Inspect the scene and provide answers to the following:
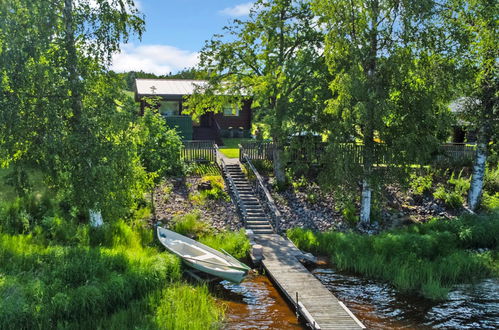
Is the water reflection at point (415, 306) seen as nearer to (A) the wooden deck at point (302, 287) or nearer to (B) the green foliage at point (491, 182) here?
(A) the wooden deck at point (302, 287)

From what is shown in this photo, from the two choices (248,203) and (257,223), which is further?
(248,203)

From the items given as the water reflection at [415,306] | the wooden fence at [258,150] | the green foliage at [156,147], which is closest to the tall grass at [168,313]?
the water reflection at [415,306]

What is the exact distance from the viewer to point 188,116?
1340 inches

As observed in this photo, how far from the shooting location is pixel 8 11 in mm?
12648

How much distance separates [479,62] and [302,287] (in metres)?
14.2

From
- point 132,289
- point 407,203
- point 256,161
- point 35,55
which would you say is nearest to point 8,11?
point 35,55

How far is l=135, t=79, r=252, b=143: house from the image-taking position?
3403 cm

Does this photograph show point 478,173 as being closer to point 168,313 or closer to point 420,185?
point 420,185

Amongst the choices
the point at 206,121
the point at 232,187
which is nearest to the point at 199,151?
the point at 232,187

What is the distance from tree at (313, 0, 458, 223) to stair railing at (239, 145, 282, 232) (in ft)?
11.7

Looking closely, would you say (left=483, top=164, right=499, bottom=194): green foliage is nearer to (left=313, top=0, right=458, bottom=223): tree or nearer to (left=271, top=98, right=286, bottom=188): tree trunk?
(left=313, top=0, right=458, bottom=223): tree

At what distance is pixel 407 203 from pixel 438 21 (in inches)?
381

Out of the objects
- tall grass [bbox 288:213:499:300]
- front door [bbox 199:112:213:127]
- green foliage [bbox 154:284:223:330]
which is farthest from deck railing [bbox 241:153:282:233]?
front door [bbox 199:112:213:127]

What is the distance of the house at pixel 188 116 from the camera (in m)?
34.0
